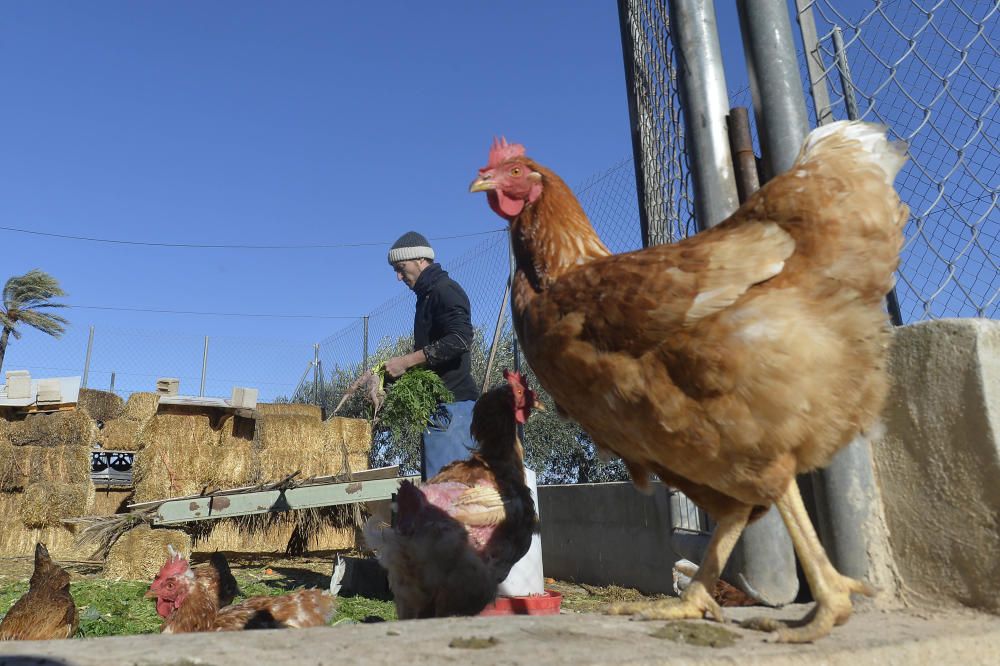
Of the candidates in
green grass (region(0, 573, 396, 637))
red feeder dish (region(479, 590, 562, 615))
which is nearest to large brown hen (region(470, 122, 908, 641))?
red feeder dish (region(479, 590, 562, 615))

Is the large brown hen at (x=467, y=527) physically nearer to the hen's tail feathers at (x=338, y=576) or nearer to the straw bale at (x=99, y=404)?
the hen's tail feathers at (x=338, y=576)

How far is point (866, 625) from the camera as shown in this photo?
1.84m

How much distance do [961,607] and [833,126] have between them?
1.58 metres

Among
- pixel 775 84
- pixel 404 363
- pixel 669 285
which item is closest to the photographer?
pixel 669 285

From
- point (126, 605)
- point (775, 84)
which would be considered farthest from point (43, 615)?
point (775, 84)

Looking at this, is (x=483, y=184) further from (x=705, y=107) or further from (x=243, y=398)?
(x=243, y=398)

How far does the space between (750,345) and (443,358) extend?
3155mm

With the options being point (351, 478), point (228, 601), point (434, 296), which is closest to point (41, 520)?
point (351, 478)

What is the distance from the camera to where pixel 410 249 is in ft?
17.3

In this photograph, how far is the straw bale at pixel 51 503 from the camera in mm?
11180

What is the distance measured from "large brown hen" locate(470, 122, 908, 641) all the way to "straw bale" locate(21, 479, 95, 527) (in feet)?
40.3

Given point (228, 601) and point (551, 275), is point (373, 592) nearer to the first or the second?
point (228, 601)

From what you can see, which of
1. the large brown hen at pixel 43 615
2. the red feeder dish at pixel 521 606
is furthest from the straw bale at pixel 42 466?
the red feeder dish at pixel 521 606

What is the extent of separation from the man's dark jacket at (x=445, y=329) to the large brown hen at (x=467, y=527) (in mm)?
664
